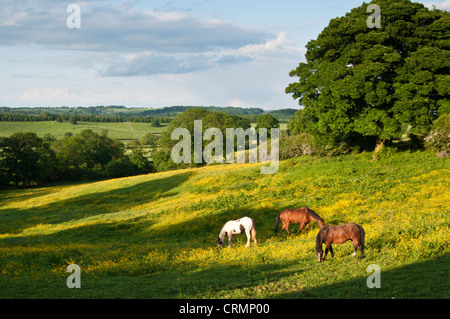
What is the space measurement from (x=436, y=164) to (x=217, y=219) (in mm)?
21900

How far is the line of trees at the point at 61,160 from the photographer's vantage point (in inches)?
3248

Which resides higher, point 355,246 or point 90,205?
point 355,246

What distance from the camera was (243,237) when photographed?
77.4 ft

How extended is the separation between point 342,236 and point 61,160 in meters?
101

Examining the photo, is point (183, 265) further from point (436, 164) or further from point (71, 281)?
point (436, 164)

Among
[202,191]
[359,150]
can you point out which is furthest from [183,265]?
[359,150]

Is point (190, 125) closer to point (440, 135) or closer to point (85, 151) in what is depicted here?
point (85, 151)

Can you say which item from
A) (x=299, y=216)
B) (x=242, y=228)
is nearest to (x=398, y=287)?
(x=242, y=228)

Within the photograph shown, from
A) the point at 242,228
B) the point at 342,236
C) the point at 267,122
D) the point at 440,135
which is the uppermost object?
the point at 267,122

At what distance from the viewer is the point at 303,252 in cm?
1611

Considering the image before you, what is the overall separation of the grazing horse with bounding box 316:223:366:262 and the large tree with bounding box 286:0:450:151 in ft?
76.0

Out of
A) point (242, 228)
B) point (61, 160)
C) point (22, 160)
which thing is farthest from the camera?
point (61, 160)

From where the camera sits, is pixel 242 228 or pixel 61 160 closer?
pixel 242 228

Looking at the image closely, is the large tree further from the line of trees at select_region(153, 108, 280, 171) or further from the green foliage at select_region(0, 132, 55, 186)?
the green foliage at select_region(0, 132, 55, 186)
